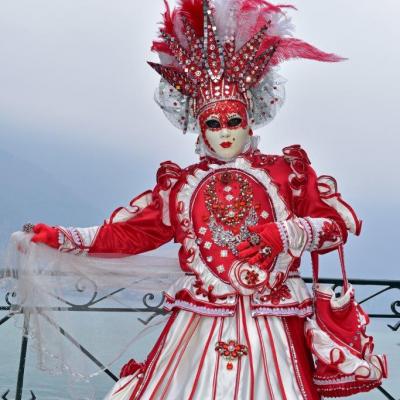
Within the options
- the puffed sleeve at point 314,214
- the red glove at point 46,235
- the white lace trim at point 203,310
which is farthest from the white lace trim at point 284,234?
the red glove at point 46,235

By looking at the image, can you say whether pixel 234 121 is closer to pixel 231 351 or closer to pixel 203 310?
pixel 203 310

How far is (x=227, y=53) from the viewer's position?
1.98 metres

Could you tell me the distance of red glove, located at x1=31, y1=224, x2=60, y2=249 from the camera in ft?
6.36

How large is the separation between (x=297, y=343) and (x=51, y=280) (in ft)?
2.63

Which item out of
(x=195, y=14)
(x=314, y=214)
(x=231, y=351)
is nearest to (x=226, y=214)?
(x=314, y=214)

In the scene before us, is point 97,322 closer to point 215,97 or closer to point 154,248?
point 154,248

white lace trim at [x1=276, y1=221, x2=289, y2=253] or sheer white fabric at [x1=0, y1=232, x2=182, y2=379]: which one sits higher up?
white lace trim at [x1=276, y1=221, x2=289, y2=253]

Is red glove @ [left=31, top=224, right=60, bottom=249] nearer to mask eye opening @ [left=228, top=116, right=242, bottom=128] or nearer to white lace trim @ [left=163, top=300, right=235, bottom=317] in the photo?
white lace trim @ [left=163, top=300, right=235, bottom=317]

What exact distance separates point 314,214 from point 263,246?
21cm

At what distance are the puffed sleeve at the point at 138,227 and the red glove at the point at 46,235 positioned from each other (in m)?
0.07

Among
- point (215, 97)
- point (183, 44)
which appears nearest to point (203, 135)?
point (215, 97)

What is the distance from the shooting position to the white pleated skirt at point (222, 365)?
5.62ft

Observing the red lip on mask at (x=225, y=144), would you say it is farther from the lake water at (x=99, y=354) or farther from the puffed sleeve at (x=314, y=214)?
the lake water at (x=99, y=354)

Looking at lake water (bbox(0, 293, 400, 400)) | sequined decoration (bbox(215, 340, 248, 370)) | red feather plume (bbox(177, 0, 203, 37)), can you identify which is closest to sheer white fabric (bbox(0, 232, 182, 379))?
lake water (bbox(0, 293, 400, 400))
